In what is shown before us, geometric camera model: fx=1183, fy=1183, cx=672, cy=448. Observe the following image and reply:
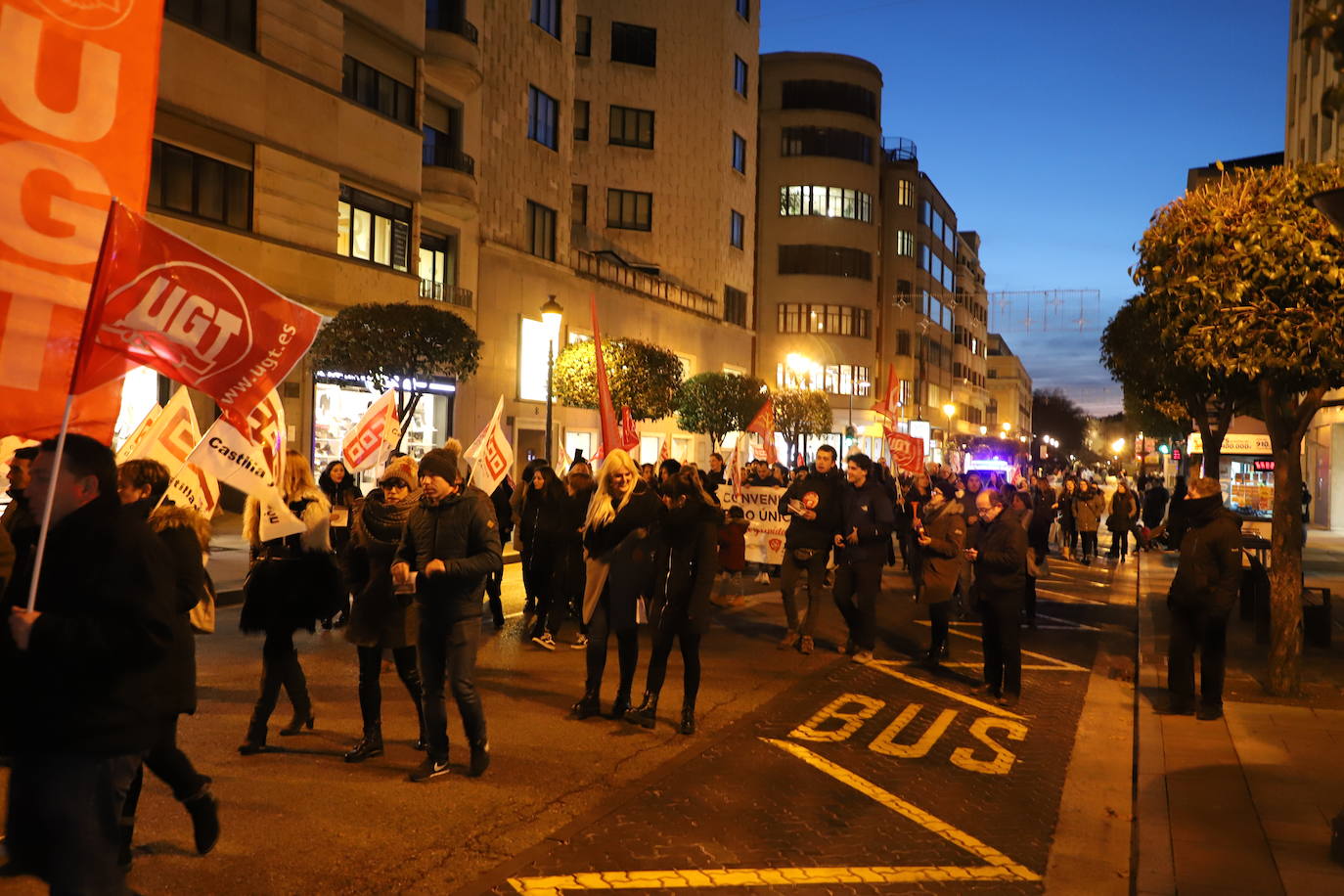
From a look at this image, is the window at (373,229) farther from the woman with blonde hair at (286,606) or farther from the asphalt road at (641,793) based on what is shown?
the woman with blonde hair at (286,606)

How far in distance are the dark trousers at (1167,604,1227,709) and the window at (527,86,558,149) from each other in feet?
87.7

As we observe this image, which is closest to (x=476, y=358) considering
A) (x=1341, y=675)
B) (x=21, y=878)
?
(x=1341, y=675)

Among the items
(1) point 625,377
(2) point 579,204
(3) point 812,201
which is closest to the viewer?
(1) point 625,377

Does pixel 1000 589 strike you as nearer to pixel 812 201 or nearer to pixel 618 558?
pixel 618 558

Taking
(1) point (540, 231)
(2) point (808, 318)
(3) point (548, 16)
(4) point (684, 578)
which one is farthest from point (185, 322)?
(2) point (808, 318)

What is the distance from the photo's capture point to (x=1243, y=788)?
6797 mm

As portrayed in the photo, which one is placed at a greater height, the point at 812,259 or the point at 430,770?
the point at 812,259

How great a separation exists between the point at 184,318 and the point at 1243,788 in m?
6.15

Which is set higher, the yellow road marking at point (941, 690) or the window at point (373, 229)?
the window at point (373, 229)

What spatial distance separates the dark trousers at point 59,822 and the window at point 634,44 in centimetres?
4051

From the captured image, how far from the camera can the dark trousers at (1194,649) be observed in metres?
8.81

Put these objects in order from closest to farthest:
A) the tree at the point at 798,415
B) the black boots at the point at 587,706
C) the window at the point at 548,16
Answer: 1. the black boots at the point at 587,706
2. the window at the point at 548,16
3. the tree at the point at 798,415

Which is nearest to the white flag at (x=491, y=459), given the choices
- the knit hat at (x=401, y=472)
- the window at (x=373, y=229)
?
the knit hat at (x=401, y=472)

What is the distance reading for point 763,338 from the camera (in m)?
57.0
